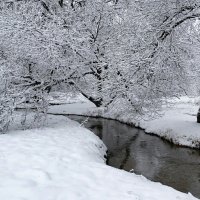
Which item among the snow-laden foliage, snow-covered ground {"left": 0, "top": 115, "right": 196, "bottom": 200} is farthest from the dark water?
snow-covered ground {"left": 0, "top": 115, "right": 196, "bottom": 200}

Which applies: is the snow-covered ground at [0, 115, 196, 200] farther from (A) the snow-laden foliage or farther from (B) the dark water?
(A) the snow-laden foliage

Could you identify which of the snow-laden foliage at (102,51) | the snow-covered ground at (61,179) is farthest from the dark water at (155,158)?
the snow-covered ground at (61,179)

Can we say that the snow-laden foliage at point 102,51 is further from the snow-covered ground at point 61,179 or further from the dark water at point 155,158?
the snow-covered ground at point 61,179

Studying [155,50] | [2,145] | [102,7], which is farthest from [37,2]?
[2,145]

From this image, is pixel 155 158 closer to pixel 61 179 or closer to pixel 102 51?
pixel 102 51

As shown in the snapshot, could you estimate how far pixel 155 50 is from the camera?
49.1 feet

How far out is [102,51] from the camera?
18109 mm

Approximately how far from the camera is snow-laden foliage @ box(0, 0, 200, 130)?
14727mm

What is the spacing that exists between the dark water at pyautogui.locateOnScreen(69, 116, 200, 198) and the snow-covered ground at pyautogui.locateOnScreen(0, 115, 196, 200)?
321 centimetres

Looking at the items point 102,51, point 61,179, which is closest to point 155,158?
point 102,51

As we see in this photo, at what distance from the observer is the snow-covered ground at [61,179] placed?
6.22 m

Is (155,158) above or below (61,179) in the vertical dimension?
below

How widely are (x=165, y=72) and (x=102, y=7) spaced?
15.8 feet

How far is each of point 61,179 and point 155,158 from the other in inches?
310
